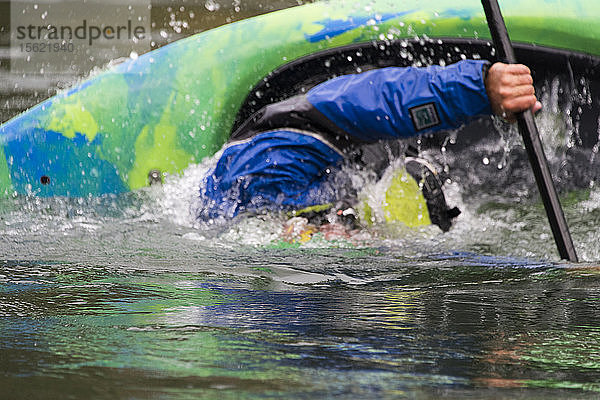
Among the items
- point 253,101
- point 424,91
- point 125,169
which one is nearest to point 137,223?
point 125,169

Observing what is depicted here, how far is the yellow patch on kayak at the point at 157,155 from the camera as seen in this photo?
118 inches

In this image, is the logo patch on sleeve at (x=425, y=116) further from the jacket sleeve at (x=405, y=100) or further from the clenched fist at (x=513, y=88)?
the clenched fist at (x=513, y=88)

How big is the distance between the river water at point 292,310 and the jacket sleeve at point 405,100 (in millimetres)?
214

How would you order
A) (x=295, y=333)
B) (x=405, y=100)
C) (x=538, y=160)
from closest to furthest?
1. (x=295, y=333)
2. (x=538, y=160)
3. (x=405, y=100)

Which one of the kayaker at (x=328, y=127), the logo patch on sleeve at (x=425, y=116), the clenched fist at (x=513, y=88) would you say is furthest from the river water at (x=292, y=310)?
the clenched fist at (x=513, y=88)

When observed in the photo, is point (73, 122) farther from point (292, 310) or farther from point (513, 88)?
point (292, 310)

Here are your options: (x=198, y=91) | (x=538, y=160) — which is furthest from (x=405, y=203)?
(x=198, y=91)

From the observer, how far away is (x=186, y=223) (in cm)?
248

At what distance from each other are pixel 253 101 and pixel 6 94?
3176mm

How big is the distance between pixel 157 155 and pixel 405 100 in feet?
3.58

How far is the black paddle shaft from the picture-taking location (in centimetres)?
202

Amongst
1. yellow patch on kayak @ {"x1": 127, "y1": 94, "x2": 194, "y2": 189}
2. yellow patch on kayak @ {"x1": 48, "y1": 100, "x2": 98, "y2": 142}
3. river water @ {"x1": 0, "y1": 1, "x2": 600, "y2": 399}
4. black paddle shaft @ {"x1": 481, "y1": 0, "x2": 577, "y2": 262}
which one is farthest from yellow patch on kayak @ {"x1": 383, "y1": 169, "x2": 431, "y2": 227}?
yellow patch on kayak @ {"x1": 48, "y1": 100, "x2": 98, "y2": 142}

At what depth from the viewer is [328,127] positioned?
246 centimetres

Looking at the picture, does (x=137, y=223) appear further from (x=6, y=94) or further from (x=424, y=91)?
(x=6, y=94)
